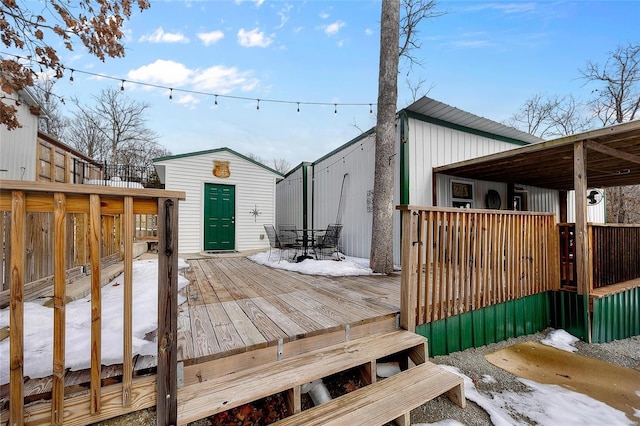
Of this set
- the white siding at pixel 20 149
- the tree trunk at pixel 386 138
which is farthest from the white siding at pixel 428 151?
the white siding at pixel 20 149

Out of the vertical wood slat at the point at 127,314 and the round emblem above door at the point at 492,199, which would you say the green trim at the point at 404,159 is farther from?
the vertical wood slat at the point at 127,314

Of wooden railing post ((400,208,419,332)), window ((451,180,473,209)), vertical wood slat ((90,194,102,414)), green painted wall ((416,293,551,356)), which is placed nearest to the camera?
vertical wood slat ((90,194,102,414))

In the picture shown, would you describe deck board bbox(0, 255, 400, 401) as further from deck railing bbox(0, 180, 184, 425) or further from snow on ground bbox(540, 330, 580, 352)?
snow on ground bbox(540, 330, 580, 352)

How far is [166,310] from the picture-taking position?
4.28 feet

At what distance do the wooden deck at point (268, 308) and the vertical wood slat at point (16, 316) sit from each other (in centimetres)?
62

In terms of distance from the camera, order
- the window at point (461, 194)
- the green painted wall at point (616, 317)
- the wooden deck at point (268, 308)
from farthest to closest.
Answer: the window at point (461, 194) → the green painted wall at point (616, 317) → the wooden deck at point (268, 308)

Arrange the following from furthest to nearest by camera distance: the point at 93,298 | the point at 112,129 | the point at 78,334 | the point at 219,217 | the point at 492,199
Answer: the point at 112,129
the point at 219,217
the point at 492,199
the point at 78,334
the point at 93,298

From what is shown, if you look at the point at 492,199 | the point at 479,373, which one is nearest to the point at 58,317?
the point at 479,373

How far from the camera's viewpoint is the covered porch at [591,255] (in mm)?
3307

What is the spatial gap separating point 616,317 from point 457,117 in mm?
4004

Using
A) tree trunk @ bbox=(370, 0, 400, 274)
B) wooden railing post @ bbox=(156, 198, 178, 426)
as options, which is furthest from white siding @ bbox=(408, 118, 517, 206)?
wooden railing post @ bbox=(156, 198, 178, 426)

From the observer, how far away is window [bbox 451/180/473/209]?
18.5ft

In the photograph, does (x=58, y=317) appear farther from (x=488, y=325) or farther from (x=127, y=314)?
(x=488, y=325)

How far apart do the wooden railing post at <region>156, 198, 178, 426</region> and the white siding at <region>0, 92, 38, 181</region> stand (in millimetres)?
5727
